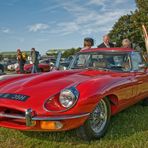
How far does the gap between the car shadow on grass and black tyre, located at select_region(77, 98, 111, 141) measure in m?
0.11

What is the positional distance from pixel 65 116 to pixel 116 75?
1.60 metres

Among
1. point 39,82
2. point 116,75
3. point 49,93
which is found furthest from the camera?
point 116,75

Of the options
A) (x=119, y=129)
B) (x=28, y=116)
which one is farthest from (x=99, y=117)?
(x=28, y=116)

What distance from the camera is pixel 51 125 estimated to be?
386cm

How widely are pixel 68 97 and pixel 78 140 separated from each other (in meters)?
0.70

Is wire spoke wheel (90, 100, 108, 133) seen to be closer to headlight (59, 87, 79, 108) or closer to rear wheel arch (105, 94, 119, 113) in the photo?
rear wheel arch (105, 94, 119, 113)

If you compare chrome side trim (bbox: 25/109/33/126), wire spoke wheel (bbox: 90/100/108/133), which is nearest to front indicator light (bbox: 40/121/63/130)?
chrome side trim (bbox: 25/109/33/126)

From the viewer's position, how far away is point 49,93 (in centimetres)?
414

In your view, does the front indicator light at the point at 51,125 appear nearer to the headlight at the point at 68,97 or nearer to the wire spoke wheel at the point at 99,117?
the headlight at the point at 68,97

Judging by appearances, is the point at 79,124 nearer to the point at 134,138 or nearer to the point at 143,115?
the point at 134,138

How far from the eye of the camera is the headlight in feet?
12.9

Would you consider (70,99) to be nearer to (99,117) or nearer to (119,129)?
(99,117)

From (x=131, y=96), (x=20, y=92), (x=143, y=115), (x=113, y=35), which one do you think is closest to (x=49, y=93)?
(x=20, y=92)

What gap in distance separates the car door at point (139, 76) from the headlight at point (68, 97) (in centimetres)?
185
